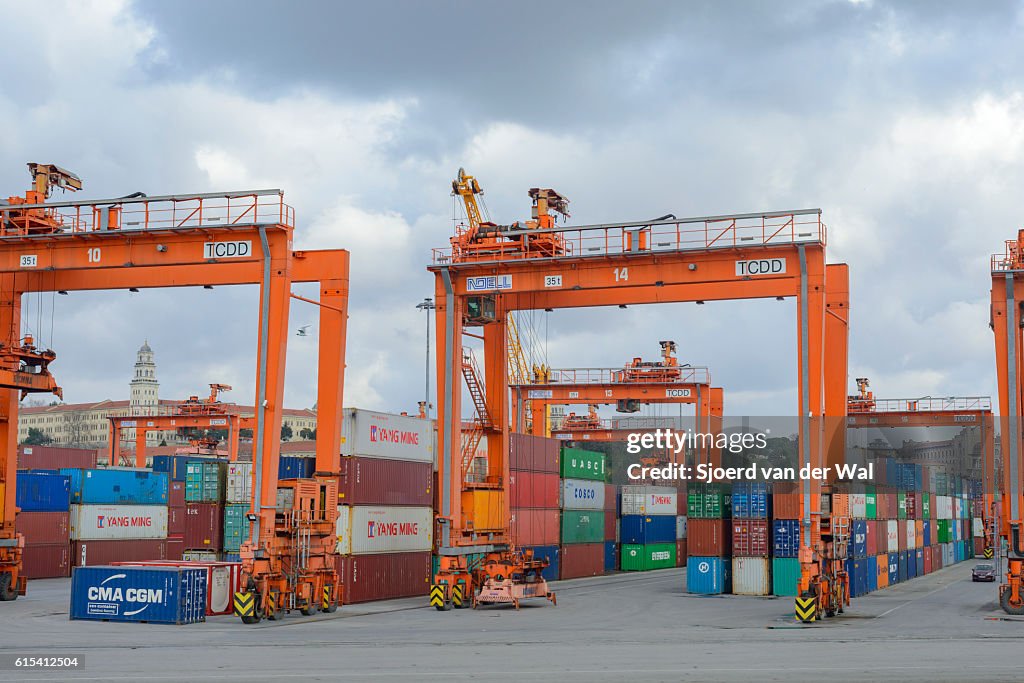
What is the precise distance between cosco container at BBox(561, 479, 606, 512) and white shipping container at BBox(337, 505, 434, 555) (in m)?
13.7

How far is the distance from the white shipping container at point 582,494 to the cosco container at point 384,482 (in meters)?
14.1

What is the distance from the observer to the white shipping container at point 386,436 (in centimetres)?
3731

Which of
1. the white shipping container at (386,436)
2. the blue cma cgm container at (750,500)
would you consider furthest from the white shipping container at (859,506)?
the white shipping container at (386,436)

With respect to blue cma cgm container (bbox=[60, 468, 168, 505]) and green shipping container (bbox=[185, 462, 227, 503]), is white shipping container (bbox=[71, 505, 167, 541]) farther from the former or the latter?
green shipping container (bbox=[185, 462, 227, 503])

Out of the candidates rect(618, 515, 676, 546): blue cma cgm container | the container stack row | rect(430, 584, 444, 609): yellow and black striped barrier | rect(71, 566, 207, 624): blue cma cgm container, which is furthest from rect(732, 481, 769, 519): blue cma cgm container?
rect(618, 515, 676, 546): blue cma cgm container

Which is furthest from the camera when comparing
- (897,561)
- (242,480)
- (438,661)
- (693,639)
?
(897,561)

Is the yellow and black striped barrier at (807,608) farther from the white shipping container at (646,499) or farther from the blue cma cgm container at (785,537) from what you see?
the white shipping container at (646,499)

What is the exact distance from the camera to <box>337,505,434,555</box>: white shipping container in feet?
120

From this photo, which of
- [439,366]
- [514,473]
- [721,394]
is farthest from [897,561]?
[439,366]

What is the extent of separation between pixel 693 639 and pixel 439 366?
43.7ft

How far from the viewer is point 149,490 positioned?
186 feet

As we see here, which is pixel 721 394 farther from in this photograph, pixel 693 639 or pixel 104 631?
pixel 104 631

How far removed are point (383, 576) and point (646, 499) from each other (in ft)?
96.1

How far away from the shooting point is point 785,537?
42.0m
